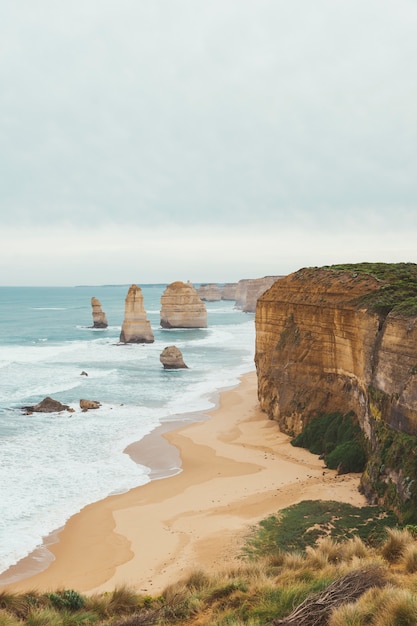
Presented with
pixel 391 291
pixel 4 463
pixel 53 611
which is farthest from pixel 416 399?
pixel 4 463

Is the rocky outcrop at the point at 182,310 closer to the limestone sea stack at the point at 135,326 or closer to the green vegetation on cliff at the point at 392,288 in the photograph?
the limestone sea stack at the point at 135,326

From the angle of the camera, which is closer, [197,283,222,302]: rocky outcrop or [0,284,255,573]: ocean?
[0,284,255,573]: ocean

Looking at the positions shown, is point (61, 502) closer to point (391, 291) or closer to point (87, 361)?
point (391, 291)

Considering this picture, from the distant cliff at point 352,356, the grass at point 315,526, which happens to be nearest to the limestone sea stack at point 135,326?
the distant cliff at point 352,356

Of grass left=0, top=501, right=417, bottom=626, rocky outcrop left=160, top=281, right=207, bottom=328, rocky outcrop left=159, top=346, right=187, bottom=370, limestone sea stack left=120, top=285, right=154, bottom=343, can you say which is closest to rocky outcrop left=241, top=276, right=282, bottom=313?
rocky outcrop left=160, top=281, right=207, bottom=328

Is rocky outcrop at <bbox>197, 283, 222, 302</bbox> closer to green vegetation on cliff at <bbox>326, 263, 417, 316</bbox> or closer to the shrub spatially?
green vegetation on cliff at <bbox>326, 263, 417, 316</bbox>

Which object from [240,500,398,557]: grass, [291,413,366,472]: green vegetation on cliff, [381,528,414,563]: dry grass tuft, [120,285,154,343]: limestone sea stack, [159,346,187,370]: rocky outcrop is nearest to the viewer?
[381,528,414,563]: dry grass tuft
